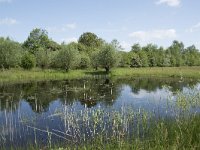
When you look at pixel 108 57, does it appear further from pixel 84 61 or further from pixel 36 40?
pixel 36 40

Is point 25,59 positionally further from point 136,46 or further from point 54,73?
point 136,46

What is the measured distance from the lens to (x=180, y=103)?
484 inches

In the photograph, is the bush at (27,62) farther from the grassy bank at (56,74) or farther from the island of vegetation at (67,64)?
the grassy bank at (56,74)

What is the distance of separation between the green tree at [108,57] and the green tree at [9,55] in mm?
18181

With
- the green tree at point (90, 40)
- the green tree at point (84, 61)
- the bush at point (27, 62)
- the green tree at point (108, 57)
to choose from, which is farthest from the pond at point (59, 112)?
the green tree at point (90, 40)

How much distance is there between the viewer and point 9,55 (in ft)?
202

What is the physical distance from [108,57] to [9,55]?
21.0m

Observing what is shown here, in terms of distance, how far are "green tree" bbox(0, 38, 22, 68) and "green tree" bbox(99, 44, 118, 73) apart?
18181mm

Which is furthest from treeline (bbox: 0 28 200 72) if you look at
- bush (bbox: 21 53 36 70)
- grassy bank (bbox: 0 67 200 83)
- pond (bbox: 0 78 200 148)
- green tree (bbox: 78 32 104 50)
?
pond (bbox: 0 78 200 148)

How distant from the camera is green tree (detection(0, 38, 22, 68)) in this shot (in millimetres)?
61500

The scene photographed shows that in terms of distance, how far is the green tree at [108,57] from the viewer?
68.7 m

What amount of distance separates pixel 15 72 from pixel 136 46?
62.7 metres

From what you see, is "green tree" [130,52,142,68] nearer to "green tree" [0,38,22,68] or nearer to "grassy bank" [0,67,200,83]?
"grassy bank" [0,67,200,83]

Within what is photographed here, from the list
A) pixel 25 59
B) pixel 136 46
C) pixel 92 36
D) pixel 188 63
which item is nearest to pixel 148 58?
pixel 136 46
